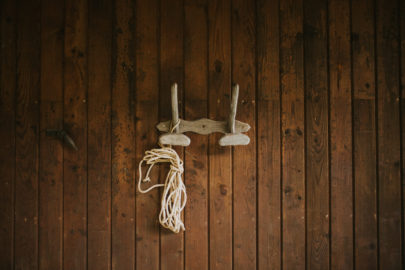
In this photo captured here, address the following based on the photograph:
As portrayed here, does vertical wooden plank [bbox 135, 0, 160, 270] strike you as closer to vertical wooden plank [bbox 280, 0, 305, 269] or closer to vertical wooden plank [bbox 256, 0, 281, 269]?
vertical wooden plank [bbox 256, 0, 281, 269]

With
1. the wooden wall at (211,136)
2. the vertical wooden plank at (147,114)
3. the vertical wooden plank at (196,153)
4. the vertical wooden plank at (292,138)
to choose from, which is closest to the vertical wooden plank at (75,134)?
the wooden wall at (211,136)

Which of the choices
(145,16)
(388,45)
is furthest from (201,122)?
(388,45)

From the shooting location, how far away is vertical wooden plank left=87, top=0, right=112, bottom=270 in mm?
1096

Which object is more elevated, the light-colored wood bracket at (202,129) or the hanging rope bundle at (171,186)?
the light-colored wood bracket at (202,129)

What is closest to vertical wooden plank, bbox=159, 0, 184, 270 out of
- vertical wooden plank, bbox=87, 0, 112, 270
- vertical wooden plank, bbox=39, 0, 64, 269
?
vertical wooden plank, bbox=87, 0, 112, 270

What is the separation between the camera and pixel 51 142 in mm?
1104

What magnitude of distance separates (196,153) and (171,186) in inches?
7.0

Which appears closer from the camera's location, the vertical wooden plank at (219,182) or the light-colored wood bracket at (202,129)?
the light-colored wood bracket at (202,129)

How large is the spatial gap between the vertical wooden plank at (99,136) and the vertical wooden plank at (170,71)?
0.23 metres

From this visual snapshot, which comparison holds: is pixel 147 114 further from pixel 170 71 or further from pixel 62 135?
pixel 62 135

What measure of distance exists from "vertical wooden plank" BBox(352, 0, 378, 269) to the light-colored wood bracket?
538 millimetres

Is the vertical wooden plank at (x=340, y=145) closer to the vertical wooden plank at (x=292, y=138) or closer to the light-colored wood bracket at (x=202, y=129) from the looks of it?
the vertical wooden plank at (x=292, y=138)

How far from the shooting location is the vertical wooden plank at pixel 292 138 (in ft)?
3.69

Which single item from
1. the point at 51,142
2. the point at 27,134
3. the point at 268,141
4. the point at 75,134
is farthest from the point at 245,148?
the point at 27,134
